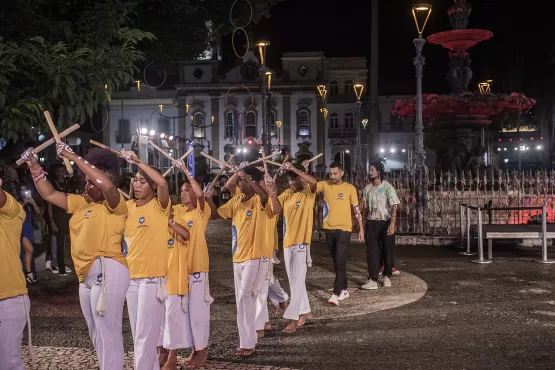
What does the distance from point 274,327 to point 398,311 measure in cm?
170

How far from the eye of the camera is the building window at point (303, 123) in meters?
65.0

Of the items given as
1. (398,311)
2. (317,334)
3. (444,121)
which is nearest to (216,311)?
(317,334)

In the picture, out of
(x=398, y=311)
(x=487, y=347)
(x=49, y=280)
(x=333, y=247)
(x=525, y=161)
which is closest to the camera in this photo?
(x=487, y=347)

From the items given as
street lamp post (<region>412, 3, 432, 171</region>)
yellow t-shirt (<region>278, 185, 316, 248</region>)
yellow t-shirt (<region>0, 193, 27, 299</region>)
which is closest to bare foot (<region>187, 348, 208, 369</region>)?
yellow t-shirt (<region>0, 193, 27, 299</region>)

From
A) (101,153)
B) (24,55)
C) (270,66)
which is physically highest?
(270,66)

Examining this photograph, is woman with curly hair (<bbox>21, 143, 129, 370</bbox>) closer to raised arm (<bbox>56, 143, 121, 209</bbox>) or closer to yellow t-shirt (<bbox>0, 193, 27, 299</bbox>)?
raised arm (<bbox>56, 143, 121, 209</bbox>)

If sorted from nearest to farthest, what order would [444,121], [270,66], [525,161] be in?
1. [444,121]
2. [525,161]
3. [270,66]

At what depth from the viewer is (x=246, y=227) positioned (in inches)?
265

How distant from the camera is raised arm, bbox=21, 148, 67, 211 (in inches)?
179

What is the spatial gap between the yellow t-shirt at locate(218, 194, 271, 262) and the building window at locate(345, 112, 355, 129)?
6063 cm

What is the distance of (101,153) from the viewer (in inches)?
227

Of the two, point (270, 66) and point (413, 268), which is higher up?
point (270, 66)

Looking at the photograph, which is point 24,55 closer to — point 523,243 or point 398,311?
point 398,311

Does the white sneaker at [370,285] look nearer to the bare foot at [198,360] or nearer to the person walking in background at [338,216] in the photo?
the person walking in background at [338,216]
